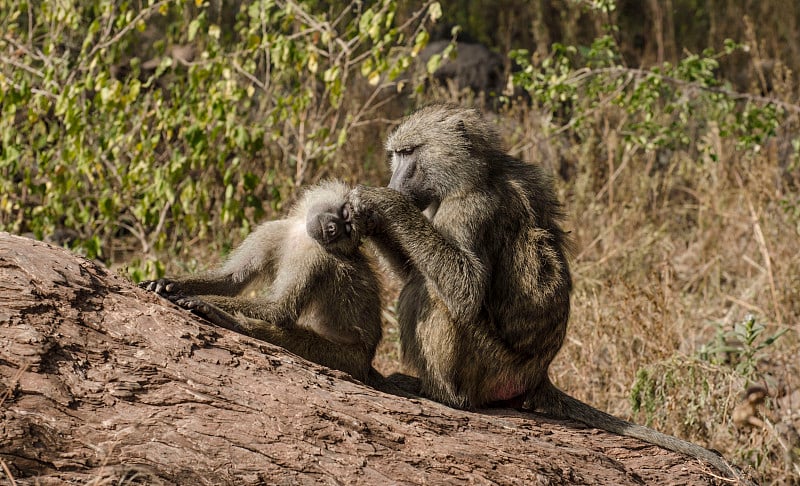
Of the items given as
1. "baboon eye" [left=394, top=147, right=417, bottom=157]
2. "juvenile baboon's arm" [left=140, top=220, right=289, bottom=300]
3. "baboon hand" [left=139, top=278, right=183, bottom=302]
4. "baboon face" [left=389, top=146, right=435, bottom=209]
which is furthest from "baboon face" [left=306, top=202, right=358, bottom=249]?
"baboon hand" [left=139, top=278, right=183, bottom=302]

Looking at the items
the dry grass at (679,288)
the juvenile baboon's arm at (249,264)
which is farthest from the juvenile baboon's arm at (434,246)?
the dry grass at (679,288)

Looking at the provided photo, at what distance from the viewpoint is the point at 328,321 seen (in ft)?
11.8

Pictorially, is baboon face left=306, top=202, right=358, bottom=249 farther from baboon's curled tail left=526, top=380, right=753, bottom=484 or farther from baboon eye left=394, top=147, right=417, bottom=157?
baboon's curled tail left=526, top=380, right=753, bottom=484

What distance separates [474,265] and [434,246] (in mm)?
173

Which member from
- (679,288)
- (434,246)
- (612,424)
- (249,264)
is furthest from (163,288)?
(679,288)

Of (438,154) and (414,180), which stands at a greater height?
(438,154)

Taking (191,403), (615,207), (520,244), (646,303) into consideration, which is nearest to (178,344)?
(191,403)

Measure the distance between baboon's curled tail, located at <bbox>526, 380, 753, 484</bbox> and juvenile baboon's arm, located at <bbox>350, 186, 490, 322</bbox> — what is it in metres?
0.55

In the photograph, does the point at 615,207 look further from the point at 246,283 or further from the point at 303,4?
the point at 246,283

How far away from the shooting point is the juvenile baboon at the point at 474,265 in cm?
355

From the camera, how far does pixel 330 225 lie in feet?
11.4

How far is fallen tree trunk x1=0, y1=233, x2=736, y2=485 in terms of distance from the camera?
8.74 ft

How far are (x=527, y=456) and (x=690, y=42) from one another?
9.84 metres

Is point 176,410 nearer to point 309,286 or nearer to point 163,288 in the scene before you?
point 163,288
